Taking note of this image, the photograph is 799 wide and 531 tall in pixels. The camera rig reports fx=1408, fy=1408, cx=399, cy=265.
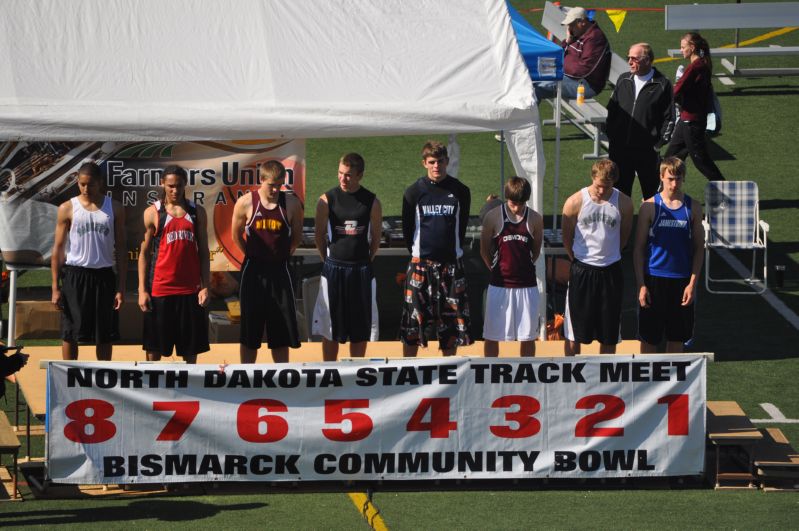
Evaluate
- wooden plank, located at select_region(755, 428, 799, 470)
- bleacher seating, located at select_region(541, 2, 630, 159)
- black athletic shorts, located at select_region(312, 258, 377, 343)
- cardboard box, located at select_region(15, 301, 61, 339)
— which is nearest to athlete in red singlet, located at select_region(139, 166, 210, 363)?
black athletic shorts, located at select_region(312, 258, 377, 343)

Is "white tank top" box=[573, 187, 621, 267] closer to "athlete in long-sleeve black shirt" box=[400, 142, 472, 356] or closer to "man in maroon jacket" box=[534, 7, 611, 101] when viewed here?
"athlete in long-sleeve black shirt" box=[400, 142, 472, 356]

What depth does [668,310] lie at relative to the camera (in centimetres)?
1041

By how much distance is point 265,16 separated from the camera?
11.8m

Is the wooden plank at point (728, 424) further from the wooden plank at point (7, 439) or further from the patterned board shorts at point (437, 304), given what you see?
the wooden plank at point (7, 439)

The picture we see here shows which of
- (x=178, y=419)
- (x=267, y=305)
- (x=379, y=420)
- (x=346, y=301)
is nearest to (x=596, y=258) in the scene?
(x=346, y=301)

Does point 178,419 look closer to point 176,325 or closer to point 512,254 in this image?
point 176,325

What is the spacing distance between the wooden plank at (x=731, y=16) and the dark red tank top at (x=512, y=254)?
11070 mm

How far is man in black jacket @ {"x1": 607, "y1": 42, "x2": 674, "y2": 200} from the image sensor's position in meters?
13.0

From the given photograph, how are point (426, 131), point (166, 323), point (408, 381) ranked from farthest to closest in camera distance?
point (426, 131)
point (166, 323)
point (408, 381)

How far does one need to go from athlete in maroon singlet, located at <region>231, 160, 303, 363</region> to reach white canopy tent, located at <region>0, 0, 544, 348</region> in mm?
1100

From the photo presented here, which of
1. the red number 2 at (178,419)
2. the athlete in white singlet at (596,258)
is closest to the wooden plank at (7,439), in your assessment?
the red number 2 at (178,419)

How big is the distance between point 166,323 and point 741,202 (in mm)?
6546

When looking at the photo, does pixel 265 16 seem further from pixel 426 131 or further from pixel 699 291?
pixel 699 291

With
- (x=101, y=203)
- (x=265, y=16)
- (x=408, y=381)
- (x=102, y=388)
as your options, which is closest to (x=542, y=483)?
(x=408, y=381)
